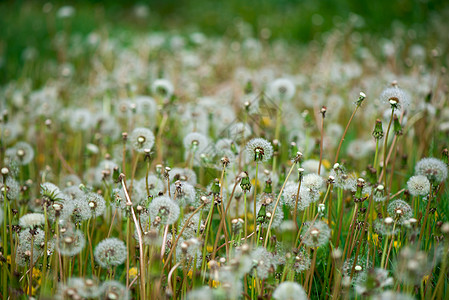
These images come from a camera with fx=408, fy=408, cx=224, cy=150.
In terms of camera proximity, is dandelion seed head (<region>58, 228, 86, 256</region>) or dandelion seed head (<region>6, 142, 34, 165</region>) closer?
dandelion seed head (<region>58, 228, 86, 256</region>)

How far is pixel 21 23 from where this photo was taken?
535cm

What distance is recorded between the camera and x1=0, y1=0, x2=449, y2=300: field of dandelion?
126 centimetres

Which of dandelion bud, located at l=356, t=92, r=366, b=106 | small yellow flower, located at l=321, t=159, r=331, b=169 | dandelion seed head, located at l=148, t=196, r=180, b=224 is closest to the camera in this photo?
dandelion seed head, located at l=148, t=196, r=180, b=224

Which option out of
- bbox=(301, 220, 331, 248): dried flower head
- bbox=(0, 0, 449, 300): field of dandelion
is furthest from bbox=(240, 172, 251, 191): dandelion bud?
bbox=(301, 220, 331, 248): dried flower head

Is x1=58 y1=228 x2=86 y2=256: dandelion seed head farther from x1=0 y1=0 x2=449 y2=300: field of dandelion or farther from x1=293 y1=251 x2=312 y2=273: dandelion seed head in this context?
x1=293 y1=251 x2=312 y2=273: dandelion seed head

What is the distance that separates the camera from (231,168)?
1872 millimetres

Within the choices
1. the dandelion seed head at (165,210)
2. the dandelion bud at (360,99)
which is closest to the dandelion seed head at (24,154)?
the dandelion seed head at (165,210)

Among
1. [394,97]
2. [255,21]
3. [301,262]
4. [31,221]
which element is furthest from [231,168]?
[255,21]

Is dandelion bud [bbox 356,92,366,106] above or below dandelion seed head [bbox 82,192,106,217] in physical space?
above

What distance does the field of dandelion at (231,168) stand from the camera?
1.26 metres

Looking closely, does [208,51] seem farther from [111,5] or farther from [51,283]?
[111,5]

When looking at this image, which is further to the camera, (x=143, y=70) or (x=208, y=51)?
(x=208, y=51)

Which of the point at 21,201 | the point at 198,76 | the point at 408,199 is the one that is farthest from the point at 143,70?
the point at 408,199

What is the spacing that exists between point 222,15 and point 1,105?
5484mm
